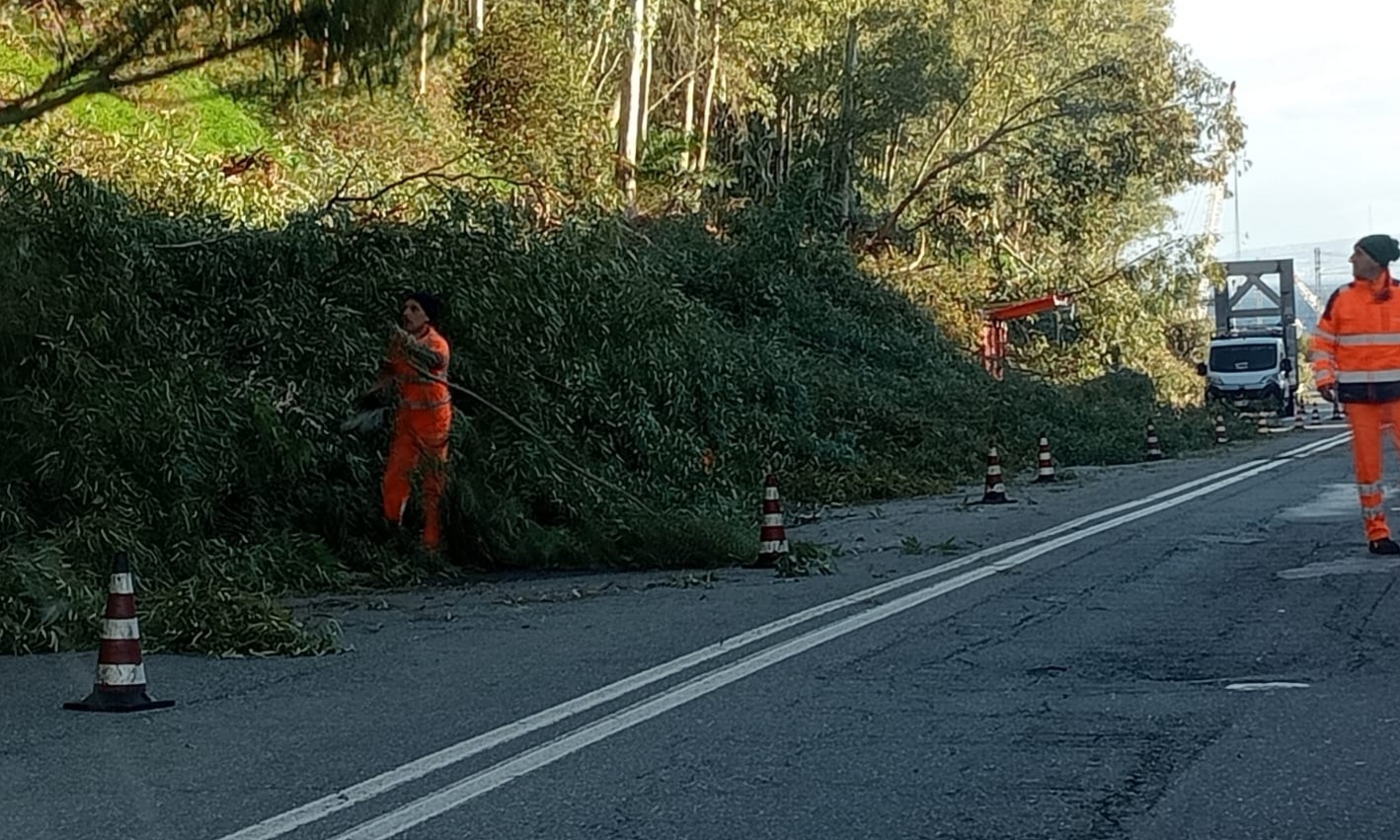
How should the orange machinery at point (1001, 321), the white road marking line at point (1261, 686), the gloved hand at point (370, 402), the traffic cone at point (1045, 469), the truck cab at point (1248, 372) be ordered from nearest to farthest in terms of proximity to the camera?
the white road marking line at point (1261, 686) → the gloved hand at point (370, 402) → the traffic cone at point (1045, 469) → the orange machinery at point (1001, 321) → the truck cab at point (1248, 372)

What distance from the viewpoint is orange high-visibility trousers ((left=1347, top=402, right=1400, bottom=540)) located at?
11.5 metres

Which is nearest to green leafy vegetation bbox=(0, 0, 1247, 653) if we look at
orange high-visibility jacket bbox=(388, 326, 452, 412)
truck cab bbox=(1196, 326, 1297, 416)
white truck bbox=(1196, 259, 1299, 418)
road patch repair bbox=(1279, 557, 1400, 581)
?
orange high-visibility jacket bbox=(388, 326, 452, 412)

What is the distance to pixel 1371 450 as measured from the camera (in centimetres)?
1156

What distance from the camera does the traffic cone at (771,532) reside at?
12625 millimetres

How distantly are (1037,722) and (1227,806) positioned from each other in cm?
140

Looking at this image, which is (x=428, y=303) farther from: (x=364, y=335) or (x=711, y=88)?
(x=711, y=88)

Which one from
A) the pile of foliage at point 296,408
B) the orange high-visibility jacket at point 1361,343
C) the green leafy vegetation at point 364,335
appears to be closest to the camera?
the green leafy vegetation at point 364,335

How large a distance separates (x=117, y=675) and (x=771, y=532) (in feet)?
20.0

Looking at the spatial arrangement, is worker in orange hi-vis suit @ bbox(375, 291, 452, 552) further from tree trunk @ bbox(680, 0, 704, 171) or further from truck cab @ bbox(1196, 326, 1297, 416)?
truck cab @ bbox(1196, 326, 1297, 416)

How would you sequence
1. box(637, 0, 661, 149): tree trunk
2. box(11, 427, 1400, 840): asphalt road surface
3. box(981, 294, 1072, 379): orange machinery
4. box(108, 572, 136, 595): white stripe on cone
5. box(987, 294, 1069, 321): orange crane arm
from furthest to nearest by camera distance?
1. box(987, 294, 1069, 321): orange crane arm
2. box(981, 294, 1072, 379): orange machinery
3. box(637, 0, 661, 149): tree trunk
4. box(108, 572, 136, 595): white stripe on cone
5. box(11, 427, 1400, 840): asphalt road surface

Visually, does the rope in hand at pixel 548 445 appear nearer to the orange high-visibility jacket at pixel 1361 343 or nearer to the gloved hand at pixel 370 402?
the gloved hand at pixel 370 402

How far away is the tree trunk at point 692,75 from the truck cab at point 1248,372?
15.1 metres

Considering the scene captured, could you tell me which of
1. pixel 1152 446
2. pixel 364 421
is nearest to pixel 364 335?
pixel 364 421

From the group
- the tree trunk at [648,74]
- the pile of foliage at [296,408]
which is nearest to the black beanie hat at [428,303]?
the pile of foliage at [296,408]
